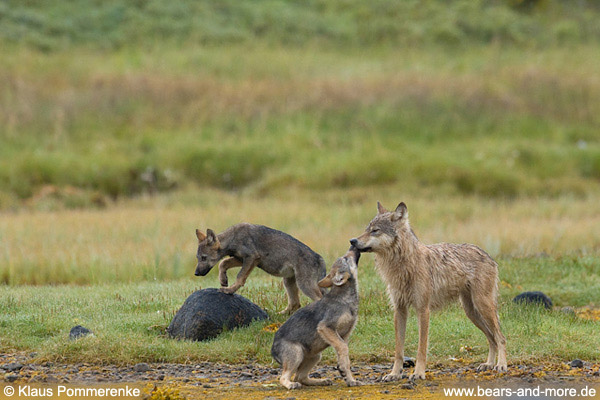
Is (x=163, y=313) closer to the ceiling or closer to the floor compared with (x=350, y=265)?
closer to the floor

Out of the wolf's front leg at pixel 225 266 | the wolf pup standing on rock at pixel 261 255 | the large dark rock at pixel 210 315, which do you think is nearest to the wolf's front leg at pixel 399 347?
the wolf pup standing on rock at pixel 261 255

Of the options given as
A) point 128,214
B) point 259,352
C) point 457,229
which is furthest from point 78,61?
point 259,352

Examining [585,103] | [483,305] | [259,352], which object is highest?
[585,103]

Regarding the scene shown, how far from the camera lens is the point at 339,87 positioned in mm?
30672

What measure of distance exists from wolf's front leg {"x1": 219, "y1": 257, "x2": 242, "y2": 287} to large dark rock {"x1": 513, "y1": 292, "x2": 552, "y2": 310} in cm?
429

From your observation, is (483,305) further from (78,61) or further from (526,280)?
(78,61)

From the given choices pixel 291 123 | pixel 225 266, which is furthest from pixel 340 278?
pixel 291 123

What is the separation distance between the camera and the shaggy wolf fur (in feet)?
31.0

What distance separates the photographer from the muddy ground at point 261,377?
8898 millimetres

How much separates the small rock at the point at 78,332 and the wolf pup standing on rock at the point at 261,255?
1540 millimetres

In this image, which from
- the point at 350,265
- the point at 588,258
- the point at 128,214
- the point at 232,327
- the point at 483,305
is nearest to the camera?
the point at 350,265

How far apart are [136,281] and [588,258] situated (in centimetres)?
831

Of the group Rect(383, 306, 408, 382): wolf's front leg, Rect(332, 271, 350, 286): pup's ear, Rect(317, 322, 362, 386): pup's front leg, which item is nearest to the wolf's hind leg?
Rect(383, 306, 408, 382): wolf's front leg

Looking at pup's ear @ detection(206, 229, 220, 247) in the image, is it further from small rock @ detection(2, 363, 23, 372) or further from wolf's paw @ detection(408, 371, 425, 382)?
wolf's paw @ detection(408, 371, 425, 382)
